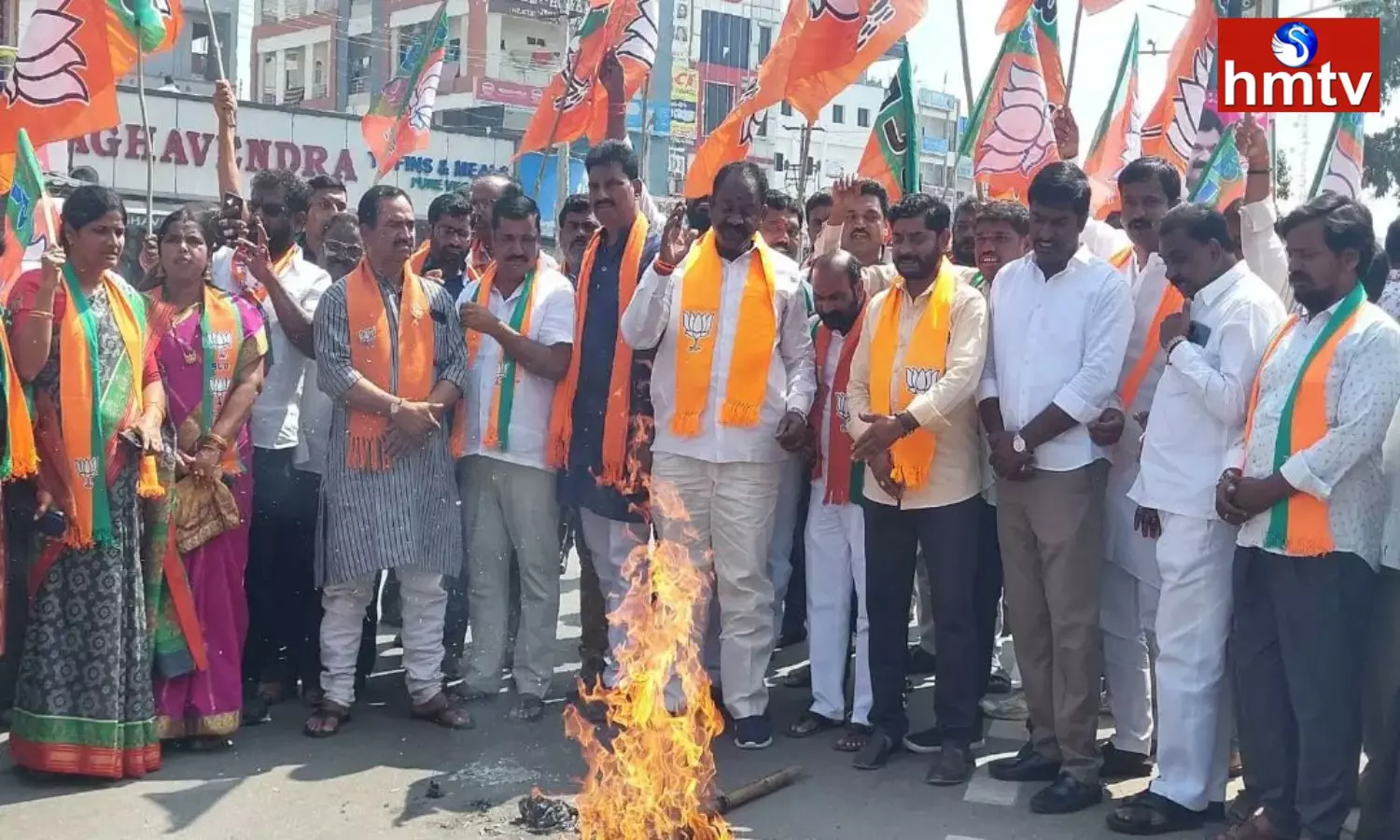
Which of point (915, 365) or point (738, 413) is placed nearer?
point (915, 365)

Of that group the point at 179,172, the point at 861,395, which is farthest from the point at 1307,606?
the point at 179,172

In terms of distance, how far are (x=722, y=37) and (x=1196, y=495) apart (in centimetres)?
4256

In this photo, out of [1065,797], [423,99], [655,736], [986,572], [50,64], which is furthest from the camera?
[423,99]

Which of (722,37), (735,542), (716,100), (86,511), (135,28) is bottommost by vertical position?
(735,542)

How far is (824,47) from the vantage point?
7.43 metres

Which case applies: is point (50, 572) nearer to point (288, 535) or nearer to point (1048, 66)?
point (288, 535)

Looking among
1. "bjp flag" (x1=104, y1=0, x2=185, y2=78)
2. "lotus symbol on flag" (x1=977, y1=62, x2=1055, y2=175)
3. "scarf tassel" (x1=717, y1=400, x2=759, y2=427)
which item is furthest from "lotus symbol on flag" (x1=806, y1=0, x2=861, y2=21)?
"bjp flag" (x1=104, y1=0, x2=185, y2=78)

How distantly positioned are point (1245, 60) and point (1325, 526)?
4.99 meters

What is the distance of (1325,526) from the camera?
4227 mm

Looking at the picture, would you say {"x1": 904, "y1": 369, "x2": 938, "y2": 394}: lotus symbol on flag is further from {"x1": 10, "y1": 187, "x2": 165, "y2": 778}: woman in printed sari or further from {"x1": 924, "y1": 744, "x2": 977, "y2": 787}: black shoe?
{"x1": 10, "y1": 187, "x2": 165, "y2": 778}: woman in printed sari

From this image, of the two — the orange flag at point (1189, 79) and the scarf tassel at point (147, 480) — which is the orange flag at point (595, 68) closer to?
the orange flag at point (1189, 79)

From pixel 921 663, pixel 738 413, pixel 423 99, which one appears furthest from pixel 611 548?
pixel 423 99

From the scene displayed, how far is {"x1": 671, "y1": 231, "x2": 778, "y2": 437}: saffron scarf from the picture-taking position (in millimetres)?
A: 5625

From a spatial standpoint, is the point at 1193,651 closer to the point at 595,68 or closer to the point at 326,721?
the point at 326,721
